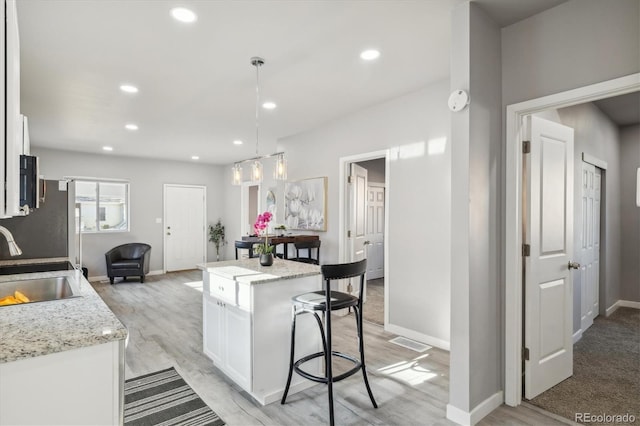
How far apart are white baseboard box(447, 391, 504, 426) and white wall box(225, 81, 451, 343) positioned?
1103 mm

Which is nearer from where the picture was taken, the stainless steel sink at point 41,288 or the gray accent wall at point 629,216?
the stainless steel sink at point 41,288

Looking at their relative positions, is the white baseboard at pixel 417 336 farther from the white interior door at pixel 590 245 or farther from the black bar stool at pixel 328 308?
the white interior door at pixel 590 245

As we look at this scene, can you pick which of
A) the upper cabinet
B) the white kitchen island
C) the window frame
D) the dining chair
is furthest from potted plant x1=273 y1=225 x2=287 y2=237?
the upper cabinet

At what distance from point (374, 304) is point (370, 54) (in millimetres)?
3534

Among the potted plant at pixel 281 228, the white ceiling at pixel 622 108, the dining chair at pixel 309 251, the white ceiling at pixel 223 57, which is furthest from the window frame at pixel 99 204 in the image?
the white ceiling at pixel 622 108

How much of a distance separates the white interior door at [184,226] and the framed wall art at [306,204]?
3.82 meters

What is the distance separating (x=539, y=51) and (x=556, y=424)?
2.42m

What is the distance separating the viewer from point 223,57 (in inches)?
116

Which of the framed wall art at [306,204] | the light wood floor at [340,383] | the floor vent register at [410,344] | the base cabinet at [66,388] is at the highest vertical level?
the framed wall art at [306,204]

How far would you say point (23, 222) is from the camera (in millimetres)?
3193

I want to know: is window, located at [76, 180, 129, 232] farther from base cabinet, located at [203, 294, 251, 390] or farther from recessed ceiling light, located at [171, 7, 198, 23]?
recessed ceiling light, located at [171, 7, 198, 23]

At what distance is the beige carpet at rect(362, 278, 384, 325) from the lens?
452 cm

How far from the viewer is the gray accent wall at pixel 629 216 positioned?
500 cm

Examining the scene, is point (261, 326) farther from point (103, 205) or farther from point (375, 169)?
point (103, 205)
